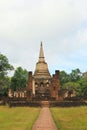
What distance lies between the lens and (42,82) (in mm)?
74562

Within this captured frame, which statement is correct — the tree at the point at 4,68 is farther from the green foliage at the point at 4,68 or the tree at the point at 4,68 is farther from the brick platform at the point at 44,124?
the brick platform at the point at 44,124

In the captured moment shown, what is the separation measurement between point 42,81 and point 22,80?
27.9 m

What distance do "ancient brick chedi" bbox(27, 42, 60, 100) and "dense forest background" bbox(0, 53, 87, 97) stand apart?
3.06 metres

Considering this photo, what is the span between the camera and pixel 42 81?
7462cm

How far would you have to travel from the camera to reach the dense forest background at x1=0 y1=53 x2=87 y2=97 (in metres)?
73.9

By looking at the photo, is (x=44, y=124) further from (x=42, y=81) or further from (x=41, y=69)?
(x=41, y=69)

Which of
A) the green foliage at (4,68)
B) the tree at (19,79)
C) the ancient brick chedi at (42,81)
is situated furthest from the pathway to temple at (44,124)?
the tree at (19,79)

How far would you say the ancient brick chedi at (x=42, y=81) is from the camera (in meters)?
66.1

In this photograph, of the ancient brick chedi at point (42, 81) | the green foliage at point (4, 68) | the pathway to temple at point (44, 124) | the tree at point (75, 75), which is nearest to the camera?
the pathway to temple at point (44, 124)

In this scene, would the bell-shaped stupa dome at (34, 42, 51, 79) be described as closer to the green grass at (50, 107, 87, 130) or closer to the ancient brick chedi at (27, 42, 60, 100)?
the ancient brick chedi at (27, 42, 60, 100)

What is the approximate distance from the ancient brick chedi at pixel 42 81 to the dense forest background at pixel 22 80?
3058 millimetres

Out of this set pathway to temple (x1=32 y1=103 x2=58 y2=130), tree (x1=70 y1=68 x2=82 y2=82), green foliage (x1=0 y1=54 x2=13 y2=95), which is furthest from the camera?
tree (x1=70 y1=68 x2=82 y2=82)

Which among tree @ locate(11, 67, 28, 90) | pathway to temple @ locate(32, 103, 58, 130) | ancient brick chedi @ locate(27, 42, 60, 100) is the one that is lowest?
pathway to temple @ locate(32, 103, 58, 130)

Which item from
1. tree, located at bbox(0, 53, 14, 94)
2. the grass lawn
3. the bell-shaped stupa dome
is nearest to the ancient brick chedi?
the bell-shaped stupa dome
